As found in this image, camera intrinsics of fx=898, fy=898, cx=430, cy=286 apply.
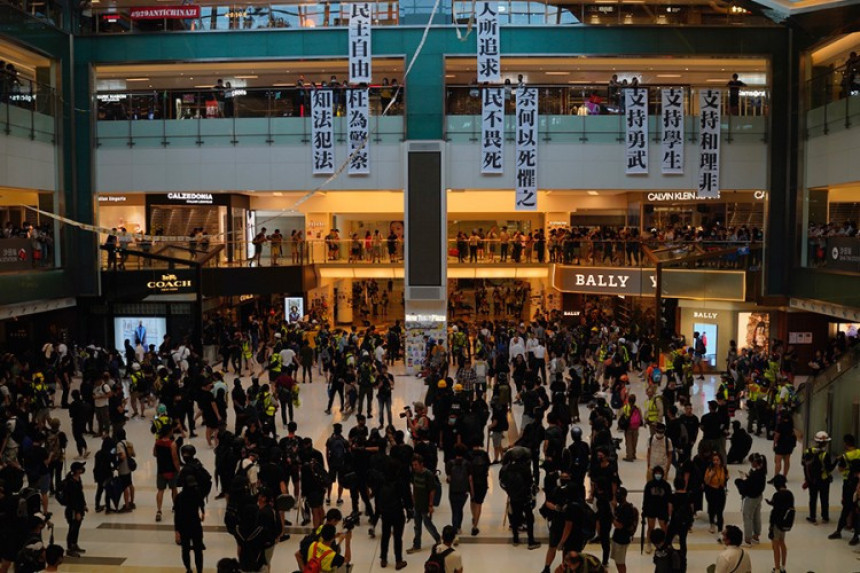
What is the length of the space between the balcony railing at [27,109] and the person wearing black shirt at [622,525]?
21989 millimetres

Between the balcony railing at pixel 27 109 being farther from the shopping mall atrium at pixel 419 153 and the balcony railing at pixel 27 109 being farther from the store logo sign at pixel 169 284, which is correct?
the store logo sign at pixel 169 284

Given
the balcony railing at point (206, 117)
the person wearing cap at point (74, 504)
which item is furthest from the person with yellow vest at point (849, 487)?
the balcony railing at point (206, 117)

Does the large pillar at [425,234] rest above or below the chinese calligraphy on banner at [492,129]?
below

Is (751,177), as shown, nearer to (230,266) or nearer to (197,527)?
(230,266)

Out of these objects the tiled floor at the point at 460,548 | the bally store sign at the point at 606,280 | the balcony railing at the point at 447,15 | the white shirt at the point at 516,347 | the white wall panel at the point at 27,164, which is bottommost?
the tiled floor at the point at 460,548

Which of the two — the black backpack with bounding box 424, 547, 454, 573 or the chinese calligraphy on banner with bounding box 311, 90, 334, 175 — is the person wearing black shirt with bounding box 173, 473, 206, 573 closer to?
the black backpack with bounding box 424, 547, 454, 573

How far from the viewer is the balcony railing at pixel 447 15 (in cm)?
2875

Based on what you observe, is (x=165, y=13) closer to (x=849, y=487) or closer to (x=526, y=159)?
(x=526, y=159)

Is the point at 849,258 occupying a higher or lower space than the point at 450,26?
lower

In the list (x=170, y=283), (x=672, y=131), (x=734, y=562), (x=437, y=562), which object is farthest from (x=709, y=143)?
(x=437, y=562)

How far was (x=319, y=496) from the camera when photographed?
1241cm

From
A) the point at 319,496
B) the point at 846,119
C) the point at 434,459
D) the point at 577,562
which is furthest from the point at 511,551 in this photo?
the point at 846,119

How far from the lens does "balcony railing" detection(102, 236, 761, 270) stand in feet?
93.8

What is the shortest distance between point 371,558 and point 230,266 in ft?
65.0
